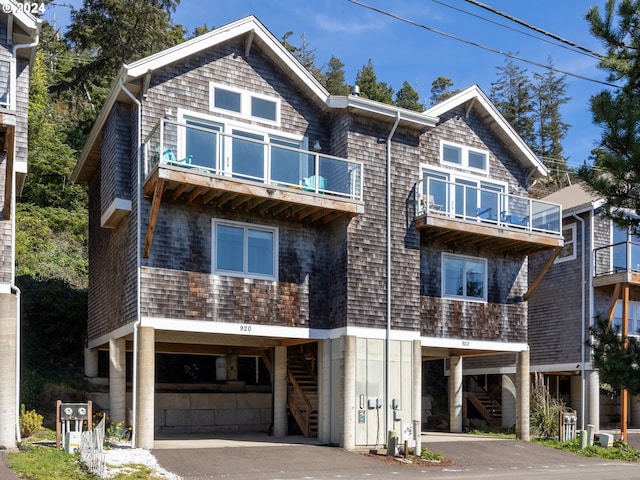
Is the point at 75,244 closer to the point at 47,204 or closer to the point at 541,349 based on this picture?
the point at 47,204

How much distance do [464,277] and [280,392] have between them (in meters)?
6.79

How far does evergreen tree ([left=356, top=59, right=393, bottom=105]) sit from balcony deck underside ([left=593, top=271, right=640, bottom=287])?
30.7 m

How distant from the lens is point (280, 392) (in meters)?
24.3

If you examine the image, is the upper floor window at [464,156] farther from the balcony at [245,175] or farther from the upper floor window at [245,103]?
the upper floor window at [245,103]

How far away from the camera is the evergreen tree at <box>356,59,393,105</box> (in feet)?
189

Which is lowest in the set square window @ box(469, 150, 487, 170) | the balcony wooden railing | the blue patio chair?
the blue patio chair

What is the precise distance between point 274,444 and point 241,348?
20.0ft

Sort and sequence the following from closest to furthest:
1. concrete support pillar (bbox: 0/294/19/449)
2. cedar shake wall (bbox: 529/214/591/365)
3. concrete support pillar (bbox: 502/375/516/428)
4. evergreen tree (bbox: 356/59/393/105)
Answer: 1. concrete support pillar (bbox: 0/294/19/449)
2. cedar shake wall (bbox: 529/214/591/365)
3. concrete support pillar (bbox: 502/375/516/428)
4. evergreen tree (bbox: 356/59/393/105)

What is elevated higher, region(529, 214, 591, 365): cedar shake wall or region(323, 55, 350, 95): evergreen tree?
region(323, 55, 350, 95): evergreen tree

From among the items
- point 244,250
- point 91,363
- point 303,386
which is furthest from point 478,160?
point 91,363

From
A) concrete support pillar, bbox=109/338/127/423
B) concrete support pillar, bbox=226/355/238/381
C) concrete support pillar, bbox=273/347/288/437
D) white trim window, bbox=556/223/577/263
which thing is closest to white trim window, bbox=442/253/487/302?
concrete support pillar, bbox=273/347/288/437

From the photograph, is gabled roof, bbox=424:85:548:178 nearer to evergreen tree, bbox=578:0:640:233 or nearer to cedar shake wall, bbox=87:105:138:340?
cedar shake wall, bbox=87:105:138:340

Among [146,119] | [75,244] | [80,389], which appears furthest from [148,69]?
[75,244]

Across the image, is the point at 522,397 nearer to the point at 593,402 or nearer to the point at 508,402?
the point at 593,402
